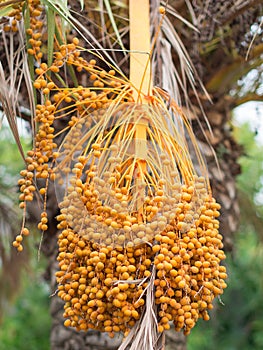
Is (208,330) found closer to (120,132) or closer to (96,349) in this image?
(96,349)

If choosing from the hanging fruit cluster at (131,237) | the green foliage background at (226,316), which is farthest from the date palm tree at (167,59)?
the green foliage background at (226,316)

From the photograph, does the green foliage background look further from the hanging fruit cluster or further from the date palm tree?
the hanging fruit cluster

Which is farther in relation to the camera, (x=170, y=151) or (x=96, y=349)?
(x=96, y=349)

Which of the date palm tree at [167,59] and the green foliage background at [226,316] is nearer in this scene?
the date palm tree at [167,59]

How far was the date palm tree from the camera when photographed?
161cm

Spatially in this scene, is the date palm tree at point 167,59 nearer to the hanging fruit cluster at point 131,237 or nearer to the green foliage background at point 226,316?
the hanging fruit cluster at point 131,237

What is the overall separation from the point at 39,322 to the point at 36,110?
7819 mm

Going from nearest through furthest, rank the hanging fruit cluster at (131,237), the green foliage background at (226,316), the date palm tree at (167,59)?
the hanging fruit cluster at (131,237) → the date palm tree at (167,59) → the green foliage background at (226,316)

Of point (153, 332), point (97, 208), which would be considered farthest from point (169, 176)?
point (153, 332)

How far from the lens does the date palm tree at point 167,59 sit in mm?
1608

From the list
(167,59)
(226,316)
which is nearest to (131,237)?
(167,59)

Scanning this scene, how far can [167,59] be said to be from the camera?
1953 millimetres

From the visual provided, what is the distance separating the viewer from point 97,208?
1290 mm

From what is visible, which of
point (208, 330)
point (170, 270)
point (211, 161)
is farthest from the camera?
point (208, 330)
